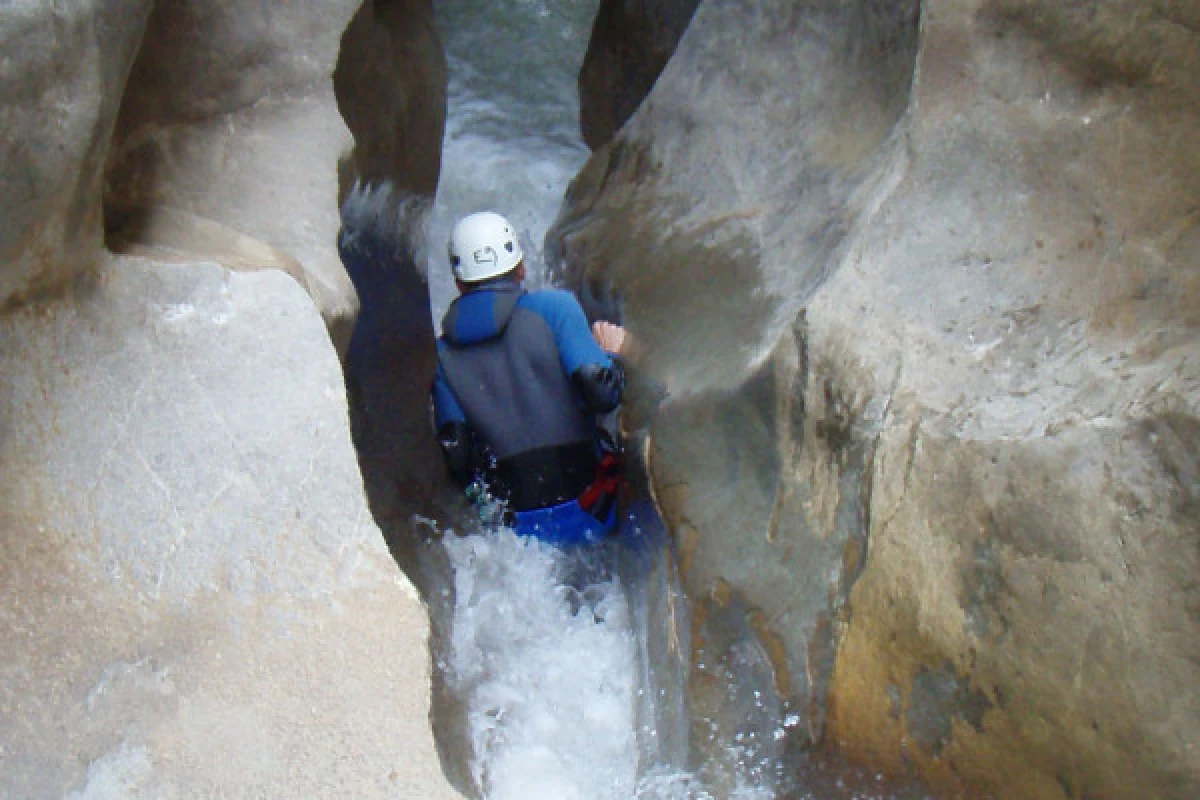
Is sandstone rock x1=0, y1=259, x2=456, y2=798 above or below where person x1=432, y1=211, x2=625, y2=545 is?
above

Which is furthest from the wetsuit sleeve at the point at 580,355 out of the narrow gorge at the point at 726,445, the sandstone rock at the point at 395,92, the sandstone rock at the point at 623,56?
the sandstone rock at the point at 623,56

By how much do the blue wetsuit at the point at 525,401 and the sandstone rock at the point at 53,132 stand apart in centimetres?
129

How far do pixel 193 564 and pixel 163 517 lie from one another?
0.12 m

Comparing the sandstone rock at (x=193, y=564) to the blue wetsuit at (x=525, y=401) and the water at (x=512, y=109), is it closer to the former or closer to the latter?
the blue wetsuit at (x=525, y=401)

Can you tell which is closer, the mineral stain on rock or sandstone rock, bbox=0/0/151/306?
sandstone rock, bbox=0/0/151/306

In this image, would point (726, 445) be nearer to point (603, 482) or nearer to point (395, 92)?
point (603, 482)

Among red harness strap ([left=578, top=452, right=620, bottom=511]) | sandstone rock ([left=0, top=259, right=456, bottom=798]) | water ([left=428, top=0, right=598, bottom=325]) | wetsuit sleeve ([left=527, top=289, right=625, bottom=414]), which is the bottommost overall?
water ([left=428, top=0, right=598, bottom=325])

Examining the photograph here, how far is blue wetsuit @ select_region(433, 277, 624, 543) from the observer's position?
3.59m

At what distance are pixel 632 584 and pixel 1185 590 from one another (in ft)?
6.13

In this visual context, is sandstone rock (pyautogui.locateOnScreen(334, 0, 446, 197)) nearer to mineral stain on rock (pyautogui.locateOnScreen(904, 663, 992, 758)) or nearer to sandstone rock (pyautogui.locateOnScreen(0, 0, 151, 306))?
sandstone rock (pyautogui.locateOnScreen(0, 0, 151, 306))

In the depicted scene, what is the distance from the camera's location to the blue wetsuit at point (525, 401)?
359cm

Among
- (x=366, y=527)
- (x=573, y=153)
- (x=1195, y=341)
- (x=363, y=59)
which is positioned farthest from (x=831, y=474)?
(x=573, y=153)

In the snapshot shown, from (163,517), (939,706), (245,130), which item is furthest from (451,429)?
(939,706)

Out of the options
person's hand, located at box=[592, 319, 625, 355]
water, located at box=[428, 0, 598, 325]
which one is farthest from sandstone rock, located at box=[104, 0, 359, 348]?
water, located at box=[428, 0, 598, 325]
